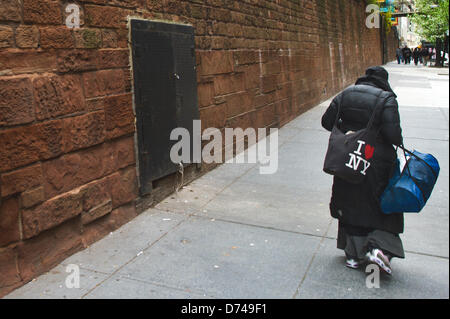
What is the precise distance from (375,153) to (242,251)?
1.43 m

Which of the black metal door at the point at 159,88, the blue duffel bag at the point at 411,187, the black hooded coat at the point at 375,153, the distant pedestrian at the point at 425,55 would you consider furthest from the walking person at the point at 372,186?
the distant pedestrian at the point at 425,55

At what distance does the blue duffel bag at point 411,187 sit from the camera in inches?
134

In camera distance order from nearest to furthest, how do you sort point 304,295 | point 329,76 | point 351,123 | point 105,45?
point 304,295
point 351,123
point 105,45
point 329,76

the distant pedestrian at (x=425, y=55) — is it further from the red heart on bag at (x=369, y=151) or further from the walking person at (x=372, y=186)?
the red heart on bag at (x=369, y=151)

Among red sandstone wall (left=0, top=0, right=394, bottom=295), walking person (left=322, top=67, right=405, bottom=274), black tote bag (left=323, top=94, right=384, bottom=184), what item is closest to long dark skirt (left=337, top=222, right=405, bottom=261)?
walking person (left=322, top=67, right=405, bottom=274)

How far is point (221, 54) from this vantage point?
6.87 meters

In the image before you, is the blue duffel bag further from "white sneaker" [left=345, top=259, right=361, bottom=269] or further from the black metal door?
the black metal door

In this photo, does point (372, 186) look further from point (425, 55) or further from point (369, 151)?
point (425, 55)

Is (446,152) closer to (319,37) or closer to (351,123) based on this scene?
(351,123)

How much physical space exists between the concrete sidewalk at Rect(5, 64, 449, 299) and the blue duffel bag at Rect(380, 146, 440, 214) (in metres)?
0.62

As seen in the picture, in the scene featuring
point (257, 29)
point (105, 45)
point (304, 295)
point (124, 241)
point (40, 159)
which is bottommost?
point (304, 295)

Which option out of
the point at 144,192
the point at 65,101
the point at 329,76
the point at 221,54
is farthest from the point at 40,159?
the point at 329,76

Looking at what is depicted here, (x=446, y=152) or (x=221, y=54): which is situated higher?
(x=221, y=54)

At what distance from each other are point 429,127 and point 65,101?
27.7ft
